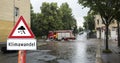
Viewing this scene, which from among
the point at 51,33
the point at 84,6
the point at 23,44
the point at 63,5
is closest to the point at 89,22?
the point at 63,5

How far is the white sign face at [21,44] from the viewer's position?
651 cm

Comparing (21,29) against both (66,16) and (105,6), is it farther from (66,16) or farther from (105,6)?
(66,16)

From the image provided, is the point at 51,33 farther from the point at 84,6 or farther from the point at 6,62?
the point at 6,62

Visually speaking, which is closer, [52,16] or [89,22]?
[52,16]

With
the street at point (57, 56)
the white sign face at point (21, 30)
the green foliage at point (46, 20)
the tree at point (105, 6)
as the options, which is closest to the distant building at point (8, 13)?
the street at point (57, 56)

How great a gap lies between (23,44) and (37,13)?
249 feet

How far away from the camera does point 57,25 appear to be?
81562 millimetres

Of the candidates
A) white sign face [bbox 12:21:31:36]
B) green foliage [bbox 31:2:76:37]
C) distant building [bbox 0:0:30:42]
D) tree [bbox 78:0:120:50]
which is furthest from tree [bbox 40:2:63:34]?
white sign face [bbox 12:21:31:36]

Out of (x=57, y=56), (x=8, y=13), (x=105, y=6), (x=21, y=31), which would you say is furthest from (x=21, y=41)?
(x=8, y=13)

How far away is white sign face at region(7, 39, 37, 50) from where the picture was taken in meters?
6.51

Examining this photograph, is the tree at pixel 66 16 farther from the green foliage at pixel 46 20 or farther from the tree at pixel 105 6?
the tree at pixel 105 6

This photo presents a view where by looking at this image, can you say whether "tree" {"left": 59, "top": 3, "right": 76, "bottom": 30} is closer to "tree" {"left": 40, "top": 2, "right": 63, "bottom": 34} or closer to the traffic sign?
"tree" {"left": 40, "top": 2, "right": 63, "bottom": 34}

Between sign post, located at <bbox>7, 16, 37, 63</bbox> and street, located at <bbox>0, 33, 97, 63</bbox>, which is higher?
sign post, located at <bbox>7, 16, 37, 63</bbox>

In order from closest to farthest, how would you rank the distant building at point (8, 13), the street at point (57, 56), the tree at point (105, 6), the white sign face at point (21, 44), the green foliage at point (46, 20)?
the white sign face at point (21, 44) → the street at point (57, 56) → the tree at point (105, 6) → the distant building at point (8, 13) → the green foliage at point (46, 20)
